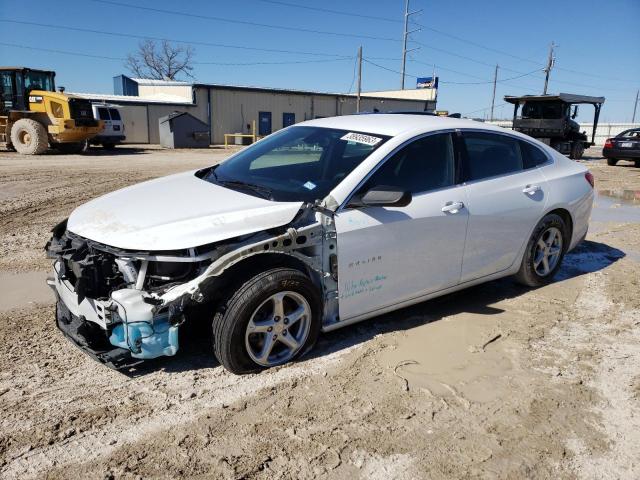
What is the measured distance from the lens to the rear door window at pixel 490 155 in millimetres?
4238

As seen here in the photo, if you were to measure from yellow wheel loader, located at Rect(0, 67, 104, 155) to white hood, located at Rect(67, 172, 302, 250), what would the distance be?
60.0ft

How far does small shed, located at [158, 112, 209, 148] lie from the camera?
27.7m

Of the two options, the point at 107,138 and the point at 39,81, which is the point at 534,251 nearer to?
the point at 39,81

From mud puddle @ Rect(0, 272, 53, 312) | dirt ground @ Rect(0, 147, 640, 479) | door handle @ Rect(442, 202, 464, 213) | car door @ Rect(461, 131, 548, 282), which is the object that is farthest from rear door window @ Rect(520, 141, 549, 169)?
mud puddle @ Rect(0, 272, 53, 312)

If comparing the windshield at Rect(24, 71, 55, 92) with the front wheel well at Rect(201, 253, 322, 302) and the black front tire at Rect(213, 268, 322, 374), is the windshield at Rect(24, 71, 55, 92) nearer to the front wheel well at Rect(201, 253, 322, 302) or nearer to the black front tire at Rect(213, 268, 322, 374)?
the front wheel well at Rect(201, 253, 322, 302)

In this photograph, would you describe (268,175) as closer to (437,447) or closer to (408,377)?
(408,377)

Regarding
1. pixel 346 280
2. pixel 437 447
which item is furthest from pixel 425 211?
pixel 437 447

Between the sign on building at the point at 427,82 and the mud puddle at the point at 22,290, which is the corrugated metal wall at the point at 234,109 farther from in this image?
the mud puddle at the point at 22,290

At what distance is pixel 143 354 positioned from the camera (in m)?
2.96

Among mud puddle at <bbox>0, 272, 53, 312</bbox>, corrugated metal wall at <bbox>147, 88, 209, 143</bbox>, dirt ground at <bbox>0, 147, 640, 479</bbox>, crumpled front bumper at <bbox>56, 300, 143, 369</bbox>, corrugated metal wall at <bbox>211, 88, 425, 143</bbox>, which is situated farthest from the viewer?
corrugated metal wall at <bbox>211, 88, 425, 143</bbox>

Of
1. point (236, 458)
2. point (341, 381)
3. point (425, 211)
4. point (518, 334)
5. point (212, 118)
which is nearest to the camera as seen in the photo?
point (236, 458)

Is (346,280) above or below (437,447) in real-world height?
above

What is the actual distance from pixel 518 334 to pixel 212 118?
110ft

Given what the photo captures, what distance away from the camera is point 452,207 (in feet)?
12.9
